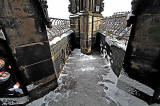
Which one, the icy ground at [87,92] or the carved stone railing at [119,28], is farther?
the carved stone railing at [119,28]

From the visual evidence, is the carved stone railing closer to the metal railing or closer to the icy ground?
the icy ground

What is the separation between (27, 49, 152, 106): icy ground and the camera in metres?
2.55

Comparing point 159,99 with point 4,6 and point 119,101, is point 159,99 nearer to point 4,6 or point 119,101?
point 119,101

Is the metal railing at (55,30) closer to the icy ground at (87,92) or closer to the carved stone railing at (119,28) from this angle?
the icy ground at (87,92)

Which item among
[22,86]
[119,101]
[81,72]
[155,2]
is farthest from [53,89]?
[155,2]

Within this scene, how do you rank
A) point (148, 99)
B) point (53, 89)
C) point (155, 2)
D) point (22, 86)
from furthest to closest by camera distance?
point (53, 89) < point (22, 86) < point (148, 99) < point (155, 2)

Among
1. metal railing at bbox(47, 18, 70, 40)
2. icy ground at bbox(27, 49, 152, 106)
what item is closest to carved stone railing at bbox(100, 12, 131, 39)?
icy ground at bbox(27, 49, 152, 106)

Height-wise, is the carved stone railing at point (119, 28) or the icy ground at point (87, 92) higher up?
the carved stone railing at point (119, 28)

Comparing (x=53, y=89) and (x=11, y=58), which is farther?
(x=53, y=89)

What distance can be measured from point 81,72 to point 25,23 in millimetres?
3349

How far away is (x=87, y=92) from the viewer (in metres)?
3.00

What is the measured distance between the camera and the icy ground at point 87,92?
8.36 ft

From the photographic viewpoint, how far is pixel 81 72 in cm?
425

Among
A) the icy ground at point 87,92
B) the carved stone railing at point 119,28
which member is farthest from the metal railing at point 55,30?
the carved stone railing at point 119,28
